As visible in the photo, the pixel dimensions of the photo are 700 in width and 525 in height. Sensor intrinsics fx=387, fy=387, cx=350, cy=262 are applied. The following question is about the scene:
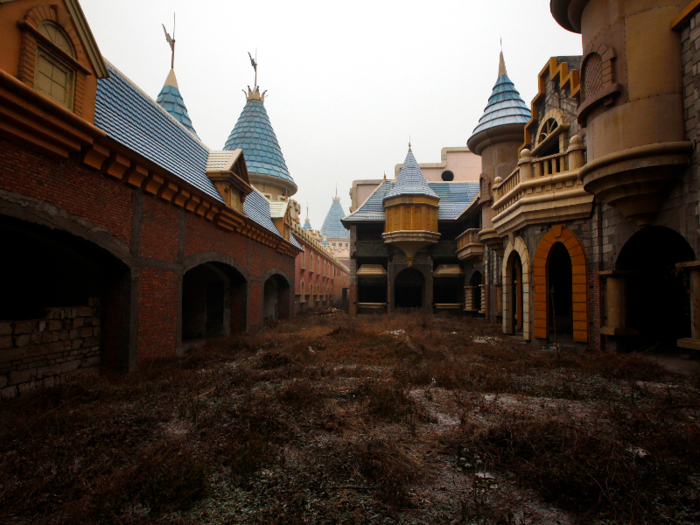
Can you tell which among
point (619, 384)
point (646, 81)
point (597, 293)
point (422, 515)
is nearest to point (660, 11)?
point (646, 81)

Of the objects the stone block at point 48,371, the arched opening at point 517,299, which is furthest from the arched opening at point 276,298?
the stone block at point 48,371

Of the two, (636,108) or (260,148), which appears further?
(260,148)

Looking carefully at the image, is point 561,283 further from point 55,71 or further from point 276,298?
point 55,71

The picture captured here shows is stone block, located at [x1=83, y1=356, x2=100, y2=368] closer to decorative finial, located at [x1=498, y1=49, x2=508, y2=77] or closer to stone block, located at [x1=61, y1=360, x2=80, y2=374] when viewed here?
stone block, located at [x1=61, y1=360, x2=80, y2=374]

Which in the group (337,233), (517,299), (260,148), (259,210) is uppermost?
(260,148)

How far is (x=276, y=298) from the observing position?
21.6 metres

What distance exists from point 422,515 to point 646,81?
31.0ft

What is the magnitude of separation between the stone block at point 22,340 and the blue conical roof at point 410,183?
20517 millimetres

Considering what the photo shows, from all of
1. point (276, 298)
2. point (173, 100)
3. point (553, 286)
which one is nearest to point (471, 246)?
point (553, 286)

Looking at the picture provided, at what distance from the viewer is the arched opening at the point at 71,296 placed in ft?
23.2

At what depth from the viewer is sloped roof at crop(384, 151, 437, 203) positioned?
24.3 m

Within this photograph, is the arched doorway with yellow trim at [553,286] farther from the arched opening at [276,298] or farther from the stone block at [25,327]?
the arched opening at [276,298]

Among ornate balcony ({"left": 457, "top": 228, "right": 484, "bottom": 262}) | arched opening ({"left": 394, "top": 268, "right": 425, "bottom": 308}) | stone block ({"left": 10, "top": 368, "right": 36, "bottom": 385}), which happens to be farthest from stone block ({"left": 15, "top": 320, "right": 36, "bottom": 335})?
arched opening ({"left": 394, "top": 268, "right": 425, "bottom": 308})

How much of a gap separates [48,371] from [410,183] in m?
21.4
